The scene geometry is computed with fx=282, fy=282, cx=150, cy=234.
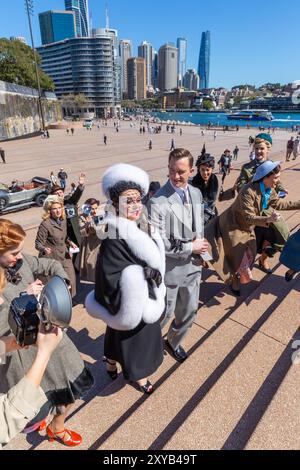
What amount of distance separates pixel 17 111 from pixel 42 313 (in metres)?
41.3

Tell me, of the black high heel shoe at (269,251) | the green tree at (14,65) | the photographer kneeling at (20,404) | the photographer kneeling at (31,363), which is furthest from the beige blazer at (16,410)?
the green tree at (14,65)

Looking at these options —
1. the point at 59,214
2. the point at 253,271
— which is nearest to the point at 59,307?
the point at 59,214

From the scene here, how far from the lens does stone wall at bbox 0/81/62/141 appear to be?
32.9 m

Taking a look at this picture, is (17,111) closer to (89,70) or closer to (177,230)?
(177,230)

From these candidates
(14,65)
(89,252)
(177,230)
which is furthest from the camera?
(14,65)

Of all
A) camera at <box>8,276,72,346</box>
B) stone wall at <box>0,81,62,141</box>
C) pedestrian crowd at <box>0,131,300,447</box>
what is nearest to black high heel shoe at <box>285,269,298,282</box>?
pedestrian crowd at <box>0,131,300,447</box>

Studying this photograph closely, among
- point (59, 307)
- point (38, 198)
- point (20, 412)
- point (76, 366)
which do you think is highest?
point (59, 307)

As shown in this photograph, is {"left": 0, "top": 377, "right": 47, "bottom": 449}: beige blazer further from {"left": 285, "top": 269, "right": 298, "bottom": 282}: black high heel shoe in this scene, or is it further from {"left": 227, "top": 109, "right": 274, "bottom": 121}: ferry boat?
{"left": 227, "top": 109, "right": 274, "bottom": 121}: ferry boat

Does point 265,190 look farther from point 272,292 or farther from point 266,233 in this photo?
point 272,292

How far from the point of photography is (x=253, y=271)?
4570mm

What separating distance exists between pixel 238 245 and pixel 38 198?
33.0ft

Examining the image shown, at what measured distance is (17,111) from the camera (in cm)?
3575

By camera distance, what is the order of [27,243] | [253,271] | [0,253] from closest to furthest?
1. [0,253]
2. [253,271]
3. [27,243]


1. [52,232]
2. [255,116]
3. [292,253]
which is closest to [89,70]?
[255,116]
